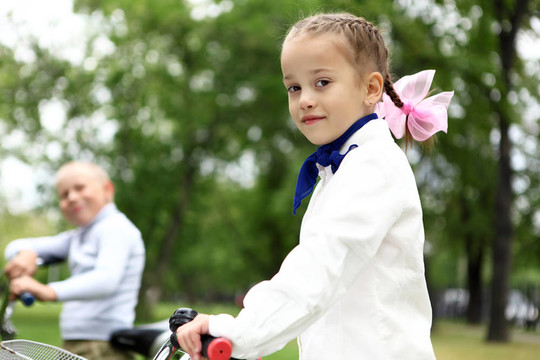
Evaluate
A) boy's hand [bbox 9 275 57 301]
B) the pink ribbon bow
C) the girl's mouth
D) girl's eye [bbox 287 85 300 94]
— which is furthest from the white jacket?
boy's hand [bbox 9 275 57 301]

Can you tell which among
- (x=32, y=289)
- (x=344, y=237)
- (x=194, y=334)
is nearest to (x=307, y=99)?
(x=344, y=237)

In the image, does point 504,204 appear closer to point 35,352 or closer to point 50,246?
point 50,246

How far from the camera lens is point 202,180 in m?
26.7

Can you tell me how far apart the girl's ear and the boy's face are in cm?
229

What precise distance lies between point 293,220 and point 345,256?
2089cm

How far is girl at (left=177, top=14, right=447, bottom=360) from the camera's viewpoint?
1.70 meters

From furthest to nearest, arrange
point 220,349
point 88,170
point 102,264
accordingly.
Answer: point 88,170
point 102,264
point 220,349

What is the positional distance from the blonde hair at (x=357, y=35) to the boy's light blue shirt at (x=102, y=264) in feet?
6.41

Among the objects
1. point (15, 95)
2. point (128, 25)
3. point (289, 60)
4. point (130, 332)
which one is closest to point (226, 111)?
point (128, 25)

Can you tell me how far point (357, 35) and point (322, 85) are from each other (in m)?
0.19

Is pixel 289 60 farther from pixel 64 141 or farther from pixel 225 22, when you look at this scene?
pixel 64 141

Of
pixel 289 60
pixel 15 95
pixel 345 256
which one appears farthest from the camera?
pixel 15 95

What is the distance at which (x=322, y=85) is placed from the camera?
6.68 feet

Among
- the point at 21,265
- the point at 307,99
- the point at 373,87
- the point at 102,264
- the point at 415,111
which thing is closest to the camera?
the point at 307,99
